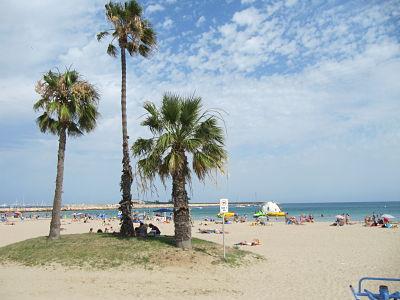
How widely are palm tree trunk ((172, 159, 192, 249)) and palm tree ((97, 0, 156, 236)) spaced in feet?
9.29

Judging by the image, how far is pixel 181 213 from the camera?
14.8m

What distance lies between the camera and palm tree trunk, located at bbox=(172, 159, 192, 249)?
47.9ft

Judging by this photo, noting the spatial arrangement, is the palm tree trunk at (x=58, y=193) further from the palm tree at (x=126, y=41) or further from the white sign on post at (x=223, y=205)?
the white sign on post at (x=223, y=205)

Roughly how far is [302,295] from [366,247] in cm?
1256

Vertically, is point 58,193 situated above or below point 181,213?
above

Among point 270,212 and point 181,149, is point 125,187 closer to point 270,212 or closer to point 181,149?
point 181,149

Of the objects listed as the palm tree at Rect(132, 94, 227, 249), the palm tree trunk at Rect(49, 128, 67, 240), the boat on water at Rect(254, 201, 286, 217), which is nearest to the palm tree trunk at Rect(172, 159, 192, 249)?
the palm tree at Rect(132, 94, 227, 249)

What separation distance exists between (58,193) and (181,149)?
643 centimetres

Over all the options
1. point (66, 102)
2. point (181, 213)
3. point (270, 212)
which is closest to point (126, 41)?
point (66, 102)

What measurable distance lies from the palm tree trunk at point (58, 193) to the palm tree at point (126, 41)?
2.81 metres

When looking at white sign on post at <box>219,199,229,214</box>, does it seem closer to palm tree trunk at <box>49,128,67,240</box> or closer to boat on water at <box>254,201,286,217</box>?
palm tree trunk at <box>49,128,67,240</box>

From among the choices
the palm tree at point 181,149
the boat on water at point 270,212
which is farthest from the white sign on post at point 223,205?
the boat on water at point 270,212

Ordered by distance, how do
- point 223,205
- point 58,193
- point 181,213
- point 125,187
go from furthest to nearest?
point 58,193, point 125,187, point 181,213, point 223,205

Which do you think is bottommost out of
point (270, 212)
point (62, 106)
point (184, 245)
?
point (184, 245)
